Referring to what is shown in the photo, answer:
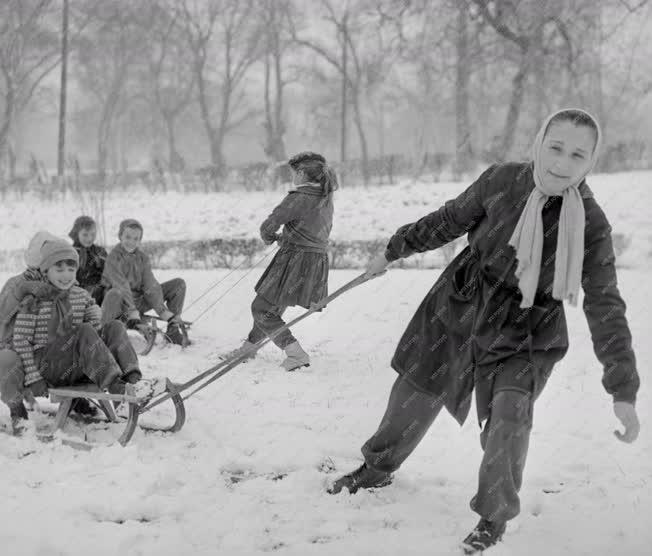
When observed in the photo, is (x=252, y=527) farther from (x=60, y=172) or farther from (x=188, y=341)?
(x=60, y=172)

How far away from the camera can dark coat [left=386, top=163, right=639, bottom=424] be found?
253cm

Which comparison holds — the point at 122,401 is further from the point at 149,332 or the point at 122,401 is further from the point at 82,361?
the point at 149,332

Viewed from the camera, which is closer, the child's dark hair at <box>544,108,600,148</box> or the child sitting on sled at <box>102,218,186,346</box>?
the child's dark hair at <box>544,108,600,148</box>

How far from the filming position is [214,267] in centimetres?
→ 1097

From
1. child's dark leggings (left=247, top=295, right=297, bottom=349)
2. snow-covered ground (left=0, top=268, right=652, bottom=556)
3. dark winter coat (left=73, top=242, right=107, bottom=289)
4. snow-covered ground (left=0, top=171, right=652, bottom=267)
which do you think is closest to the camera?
snow-covered ground (left=0, top=268, right=652, bottom=556)

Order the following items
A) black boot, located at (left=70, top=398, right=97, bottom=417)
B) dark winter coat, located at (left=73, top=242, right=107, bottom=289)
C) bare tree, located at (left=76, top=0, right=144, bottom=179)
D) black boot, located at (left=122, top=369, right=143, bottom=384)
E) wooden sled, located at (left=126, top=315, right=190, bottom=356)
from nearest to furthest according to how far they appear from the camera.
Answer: black boot, located at (left=122, top=369, right=143, bottom=384) → black boot, located at (left=70, top=398, right=97, bottom=417) → wooden sled, located at (left=126, top=315, right=190, bottom=356) → dark winter coat, located at (left=73, top=242, right=107, bottom=289) → bare tree, located at (left=76, top=0, right=144, bottom=179)

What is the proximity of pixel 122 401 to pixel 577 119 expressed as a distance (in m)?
2.80

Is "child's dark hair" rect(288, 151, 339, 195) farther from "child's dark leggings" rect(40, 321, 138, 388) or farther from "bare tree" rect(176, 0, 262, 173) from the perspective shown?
"bare tree" rect(176, 0, 262, 173)

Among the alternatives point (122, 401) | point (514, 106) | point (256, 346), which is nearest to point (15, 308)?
point (122, 401)

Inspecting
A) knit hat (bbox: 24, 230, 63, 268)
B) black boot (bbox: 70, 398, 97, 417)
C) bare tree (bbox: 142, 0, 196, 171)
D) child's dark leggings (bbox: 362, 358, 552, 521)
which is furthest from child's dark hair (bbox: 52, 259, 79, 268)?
bare tree (bbox: 142, 0, 196, 171)

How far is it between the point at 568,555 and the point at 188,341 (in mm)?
4574

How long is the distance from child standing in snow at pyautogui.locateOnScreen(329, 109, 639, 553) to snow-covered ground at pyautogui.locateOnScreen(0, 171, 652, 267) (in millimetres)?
9046

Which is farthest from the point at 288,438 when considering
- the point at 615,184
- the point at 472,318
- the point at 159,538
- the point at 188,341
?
the point at 615,184

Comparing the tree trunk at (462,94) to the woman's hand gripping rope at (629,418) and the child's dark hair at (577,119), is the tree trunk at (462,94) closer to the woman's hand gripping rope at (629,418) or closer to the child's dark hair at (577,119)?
the child's dark hair at (577,119)
